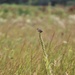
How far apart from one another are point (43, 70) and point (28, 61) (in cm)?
22

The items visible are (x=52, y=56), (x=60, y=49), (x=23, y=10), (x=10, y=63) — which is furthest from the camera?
(x=23, y=10)

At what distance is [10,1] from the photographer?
3312 centimetres

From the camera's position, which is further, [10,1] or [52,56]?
[10,1]

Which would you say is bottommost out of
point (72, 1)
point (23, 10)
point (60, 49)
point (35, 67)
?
point (72, 1)

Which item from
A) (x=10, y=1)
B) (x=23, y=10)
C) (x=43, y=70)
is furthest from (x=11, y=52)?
(x=10, y=1)

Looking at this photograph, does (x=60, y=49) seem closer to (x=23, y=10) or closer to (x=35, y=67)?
(x=35, y=67)

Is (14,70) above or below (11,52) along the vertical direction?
above

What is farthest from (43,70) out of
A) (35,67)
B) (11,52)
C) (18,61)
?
(11,52)

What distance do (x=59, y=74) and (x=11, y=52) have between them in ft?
2.17

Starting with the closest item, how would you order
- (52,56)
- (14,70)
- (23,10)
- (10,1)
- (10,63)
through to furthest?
(14,70)
(10,63)
(52,56)
(23,10)
(10,1)

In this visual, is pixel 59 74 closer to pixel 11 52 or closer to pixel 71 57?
pixel 71 57

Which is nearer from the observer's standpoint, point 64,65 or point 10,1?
→ point 64,65

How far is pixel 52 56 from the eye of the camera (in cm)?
300

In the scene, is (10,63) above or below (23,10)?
above
